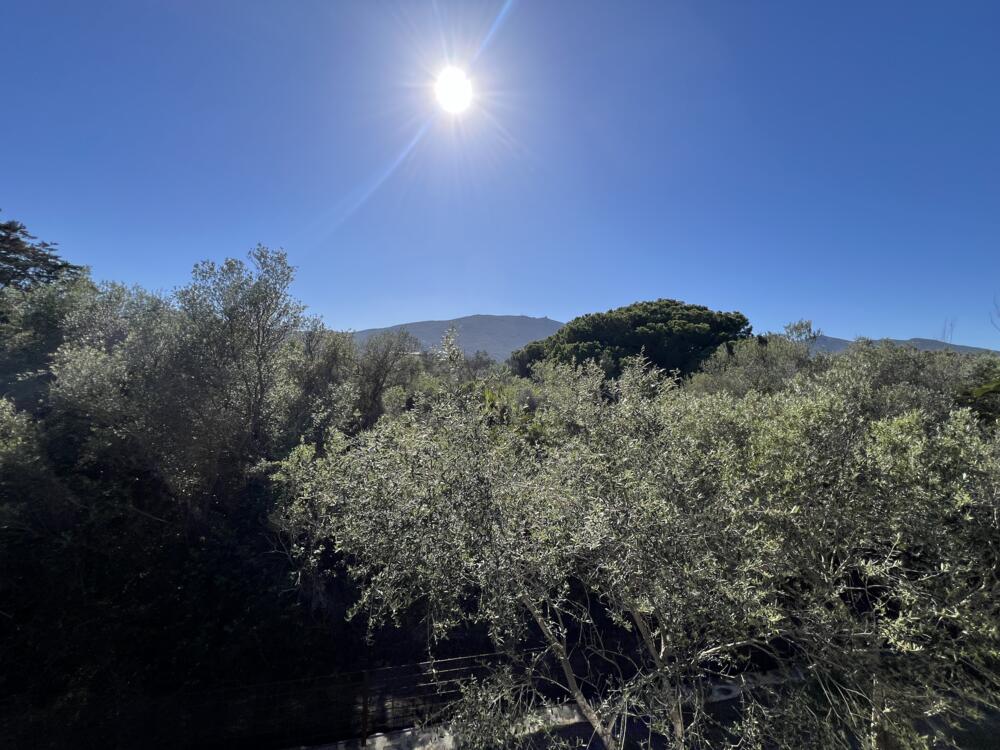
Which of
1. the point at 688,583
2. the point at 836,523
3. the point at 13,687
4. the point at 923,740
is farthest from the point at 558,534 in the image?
the point at 13,687

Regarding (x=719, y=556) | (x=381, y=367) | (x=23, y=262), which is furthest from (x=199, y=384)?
(x=23, y=262)

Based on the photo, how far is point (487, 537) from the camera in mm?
5148

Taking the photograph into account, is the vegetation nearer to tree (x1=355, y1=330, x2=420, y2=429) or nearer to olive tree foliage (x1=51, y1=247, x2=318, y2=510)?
olive tree foliage (x1=51, y1=247, x2=318, y2=510)

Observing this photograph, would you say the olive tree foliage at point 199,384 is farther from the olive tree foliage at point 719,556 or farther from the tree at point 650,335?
the tree at point 650,335

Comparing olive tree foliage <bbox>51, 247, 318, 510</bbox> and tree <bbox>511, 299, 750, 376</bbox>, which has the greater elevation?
tree <bbox>511, 299, 750, 376</bbox>

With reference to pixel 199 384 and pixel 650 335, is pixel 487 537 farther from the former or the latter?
pixel 650 335

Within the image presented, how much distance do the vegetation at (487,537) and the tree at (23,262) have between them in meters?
8.44

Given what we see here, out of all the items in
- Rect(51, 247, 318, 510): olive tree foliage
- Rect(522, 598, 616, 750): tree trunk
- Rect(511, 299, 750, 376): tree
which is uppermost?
Rect(511, 299, 750, 376): tree

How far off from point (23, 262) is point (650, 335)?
40.2 m

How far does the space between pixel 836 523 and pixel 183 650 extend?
40.1 ft

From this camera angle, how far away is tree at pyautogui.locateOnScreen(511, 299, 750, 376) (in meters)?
35.3

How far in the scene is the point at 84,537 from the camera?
9914mm

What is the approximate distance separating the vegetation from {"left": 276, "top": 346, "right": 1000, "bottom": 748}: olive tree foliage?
0.04 meters

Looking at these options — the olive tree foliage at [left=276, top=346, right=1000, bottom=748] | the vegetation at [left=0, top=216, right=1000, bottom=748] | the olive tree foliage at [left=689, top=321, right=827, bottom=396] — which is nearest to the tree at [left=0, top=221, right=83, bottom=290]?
the vegetation at [left=0, top=216, right=1000, bottom=748]
